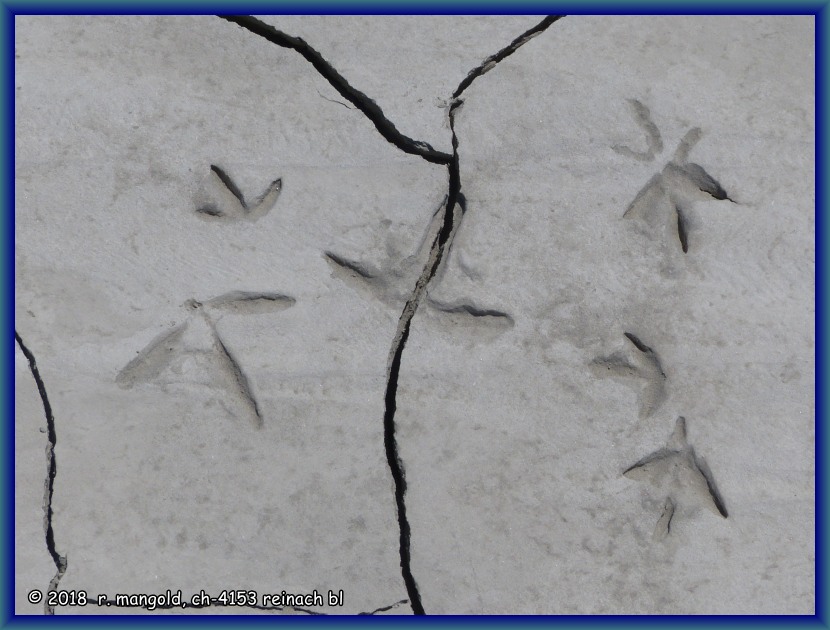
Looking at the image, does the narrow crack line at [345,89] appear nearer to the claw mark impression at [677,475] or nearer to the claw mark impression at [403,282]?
the claw mark impression at [403,282]

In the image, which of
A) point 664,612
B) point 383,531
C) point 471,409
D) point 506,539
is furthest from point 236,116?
point 664,612

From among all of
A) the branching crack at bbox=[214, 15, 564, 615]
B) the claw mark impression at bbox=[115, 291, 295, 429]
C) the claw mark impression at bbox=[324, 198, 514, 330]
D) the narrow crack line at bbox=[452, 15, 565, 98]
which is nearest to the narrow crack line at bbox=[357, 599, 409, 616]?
the branching crack at bbox=[214, 15, 564, 615]

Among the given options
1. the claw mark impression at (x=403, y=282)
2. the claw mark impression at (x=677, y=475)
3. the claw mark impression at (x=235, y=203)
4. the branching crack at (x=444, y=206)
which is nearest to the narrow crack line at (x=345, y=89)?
the branching crack at (x=444, y=206)

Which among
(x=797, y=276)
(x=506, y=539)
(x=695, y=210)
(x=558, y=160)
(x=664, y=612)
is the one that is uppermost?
(x=558, y=160)

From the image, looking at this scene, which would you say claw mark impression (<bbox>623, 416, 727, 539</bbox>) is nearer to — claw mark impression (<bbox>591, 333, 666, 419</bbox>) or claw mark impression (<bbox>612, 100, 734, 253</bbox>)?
claw mark impression (<bbox>591, 333, 666, 419</bbox>)

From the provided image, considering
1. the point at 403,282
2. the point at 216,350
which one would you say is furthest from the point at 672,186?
the point at 216,350

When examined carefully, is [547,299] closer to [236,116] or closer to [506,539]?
[506,539]

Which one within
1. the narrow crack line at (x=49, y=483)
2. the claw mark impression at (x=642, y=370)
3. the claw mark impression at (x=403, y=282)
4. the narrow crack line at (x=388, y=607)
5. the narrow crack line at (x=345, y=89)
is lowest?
the narrow crack line at (x=388, y=607)
